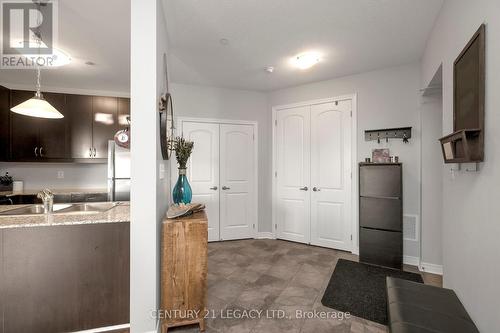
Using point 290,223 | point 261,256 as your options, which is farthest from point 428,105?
point 261,256

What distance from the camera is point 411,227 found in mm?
3125

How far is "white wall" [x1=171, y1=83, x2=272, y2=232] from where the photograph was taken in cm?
403

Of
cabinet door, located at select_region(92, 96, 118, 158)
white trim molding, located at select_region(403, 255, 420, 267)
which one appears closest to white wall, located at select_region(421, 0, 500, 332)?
white trim molding, located at select_region(403, 255, 420, 267)

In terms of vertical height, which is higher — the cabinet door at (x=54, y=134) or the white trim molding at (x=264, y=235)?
the cabinet door at (x=54, y=134)

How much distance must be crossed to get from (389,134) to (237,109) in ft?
8.24

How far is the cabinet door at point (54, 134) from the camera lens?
3.96 m

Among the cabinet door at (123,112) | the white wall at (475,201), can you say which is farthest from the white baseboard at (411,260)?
the cabinet door at (123,112)

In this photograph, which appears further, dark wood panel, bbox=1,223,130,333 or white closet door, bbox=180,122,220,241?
white closet door, bbox=180,122,220,241

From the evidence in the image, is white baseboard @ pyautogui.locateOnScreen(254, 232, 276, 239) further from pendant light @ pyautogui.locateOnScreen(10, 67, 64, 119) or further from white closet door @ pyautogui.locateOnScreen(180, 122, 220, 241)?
pendant light @ pyautogui.locateOnScreen(10, 67, 64, 119)

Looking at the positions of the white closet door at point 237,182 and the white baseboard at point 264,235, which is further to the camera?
the white baseboard at point 264,235

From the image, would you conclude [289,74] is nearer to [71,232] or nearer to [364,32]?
[364,32]

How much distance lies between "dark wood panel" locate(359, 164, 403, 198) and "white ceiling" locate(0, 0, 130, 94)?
333 cm

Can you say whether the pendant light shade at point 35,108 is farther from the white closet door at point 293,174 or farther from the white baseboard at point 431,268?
the white baseboard at point 431,268

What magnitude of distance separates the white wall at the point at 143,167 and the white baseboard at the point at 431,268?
3.19m
